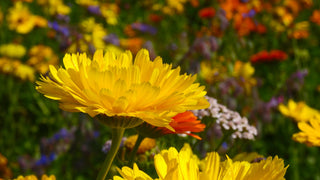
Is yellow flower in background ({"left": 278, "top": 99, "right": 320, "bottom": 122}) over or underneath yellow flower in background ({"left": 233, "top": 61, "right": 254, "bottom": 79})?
underneath

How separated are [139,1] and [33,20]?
166cm

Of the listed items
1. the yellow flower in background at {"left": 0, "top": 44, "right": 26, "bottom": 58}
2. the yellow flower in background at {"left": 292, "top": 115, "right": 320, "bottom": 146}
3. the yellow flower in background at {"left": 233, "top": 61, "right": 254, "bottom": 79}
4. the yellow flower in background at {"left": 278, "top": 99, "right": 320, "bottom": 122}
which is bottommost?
the yellow flower in background at {"left": 292, "top": 115, "right": 320, "bottom": 146}

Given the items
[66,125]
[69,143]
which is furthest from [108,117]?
[66,125]

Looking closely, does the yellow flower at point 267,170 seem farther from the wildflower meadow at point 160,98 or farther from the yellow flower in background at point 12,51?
the yellow flower in background at point 12,51

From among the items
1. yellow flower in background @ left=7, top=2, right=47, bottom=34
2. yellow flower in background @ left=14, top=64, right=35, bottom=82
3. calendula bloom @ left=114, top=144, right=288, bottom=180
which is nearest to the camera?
calendula bloom @ left=114, top=144, right=288, bottom=180

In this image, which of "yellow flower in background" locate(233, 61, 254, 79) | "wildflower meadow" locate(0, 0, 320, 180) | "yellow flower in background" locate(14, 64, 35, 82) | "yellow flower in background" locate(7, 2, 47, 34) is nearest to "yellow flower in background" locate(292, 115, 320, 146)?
"wildflower meadow" locate(0, 0, 320, 180)

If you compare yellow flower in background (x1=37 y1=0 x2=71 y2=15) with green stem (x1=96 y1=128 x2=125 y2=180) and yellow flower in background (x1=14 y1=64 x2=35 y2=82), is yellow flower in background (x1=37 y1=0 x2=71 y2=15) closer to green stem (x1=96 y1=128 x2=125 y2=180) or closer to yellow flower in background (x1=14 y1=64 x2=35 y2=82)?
yellow flower in background (x1=14 y1=64 x2=35 y2=82)

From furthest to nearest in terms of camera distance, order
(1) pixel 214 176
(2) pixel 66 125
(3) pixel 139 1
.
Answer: (3) pixel 139 1 < (2) pixel 66 125 < (1) pixel 214 176

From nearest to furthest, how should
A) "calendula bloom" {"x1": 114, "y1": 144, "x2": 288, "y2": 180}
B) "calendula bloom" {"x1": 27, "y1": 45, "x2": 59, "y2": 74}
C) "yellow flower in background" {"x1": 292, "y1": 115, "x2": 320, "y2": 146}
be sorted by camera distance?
"calendula bloom" {"x1": 114, "y1": 144, "x2": 288, "y2": 180} → "yellow flower in background" {"x1": 292, "y1": 115, "x2": 320, "y2": 146} → "calendula bloom" {"x1": 27, "y1": 45, "x2": 59, "y2": 74}

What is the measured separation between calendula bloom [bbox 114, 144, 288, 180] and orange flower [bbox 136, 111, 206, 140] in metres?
0.09

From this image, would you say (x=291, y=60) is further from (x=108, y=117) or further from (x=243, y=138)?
(x=108, y=117)

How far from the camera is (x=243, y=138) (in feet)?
2.56

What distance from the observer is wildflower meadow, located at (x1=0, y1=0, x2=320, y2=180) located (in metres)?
0.48

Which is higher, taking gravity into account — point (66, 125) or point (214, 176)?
point (66, 125)
